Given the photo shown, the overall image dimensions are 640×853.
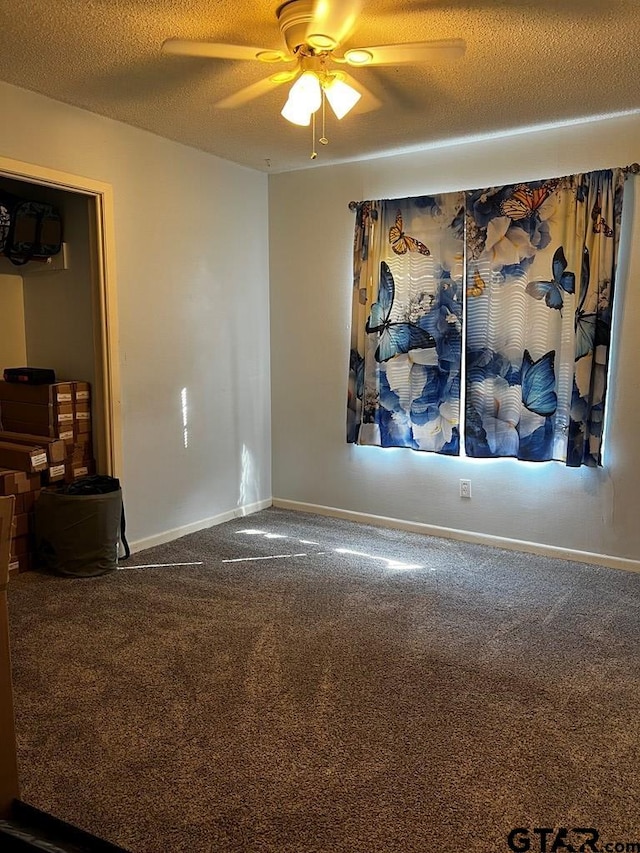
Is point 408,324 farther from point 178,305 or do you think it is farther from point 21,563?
point 21,563

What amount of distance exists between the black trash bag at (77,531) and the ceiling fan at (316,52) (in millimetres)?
2165

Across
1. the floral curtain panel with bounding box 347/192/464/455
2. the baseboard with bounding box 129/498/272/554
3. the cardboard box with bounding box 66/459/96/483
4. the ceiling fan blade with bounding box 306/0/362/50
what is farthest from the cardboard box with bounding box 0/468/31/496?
the ceiling fan blade with bounding box 306/0/362/50

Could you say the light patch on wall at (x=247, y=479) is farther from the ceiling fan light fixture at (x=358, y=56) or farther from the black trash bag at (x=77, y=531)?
the ceiling fan light fixture at (x=358, y=56)

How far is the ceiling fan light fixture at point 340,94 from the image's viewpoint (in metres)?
2.59

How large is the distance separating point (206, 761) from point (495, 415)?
8.74 feet

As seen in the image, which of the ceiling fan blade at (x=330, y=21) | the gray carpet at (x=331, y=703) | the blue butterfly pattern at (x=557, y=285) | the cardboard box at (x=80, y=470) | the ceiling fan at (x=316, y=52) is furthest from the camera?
the cardboard box at (x=80, y=470)

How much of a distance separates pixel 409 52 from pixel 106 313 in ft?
7.11

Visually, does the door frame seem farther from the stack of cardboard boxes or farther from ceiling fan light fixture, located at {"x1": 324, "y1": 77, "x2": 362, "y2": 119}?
ceiling fan light fixture, located at {"x1": 324, "y1": 77, "x2": 362, "y2": 119}

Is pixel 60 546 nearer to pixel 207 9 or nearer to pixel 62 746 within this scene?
pixel 62 746

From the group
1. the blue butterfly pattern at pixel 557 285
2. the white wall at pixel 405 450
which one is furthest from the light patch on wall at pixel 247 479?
the blue butterfly pattern at pixel 557 285

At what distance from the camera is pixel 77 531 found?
3.53m

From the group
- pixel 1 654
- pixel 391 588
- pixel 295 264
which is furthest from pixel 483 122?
pixel 1 654

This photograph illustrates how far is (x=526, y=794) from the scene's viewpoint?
1.88 m

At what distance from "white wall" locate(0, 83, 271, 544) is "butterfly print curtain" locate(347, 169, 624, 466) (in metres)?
0.81
